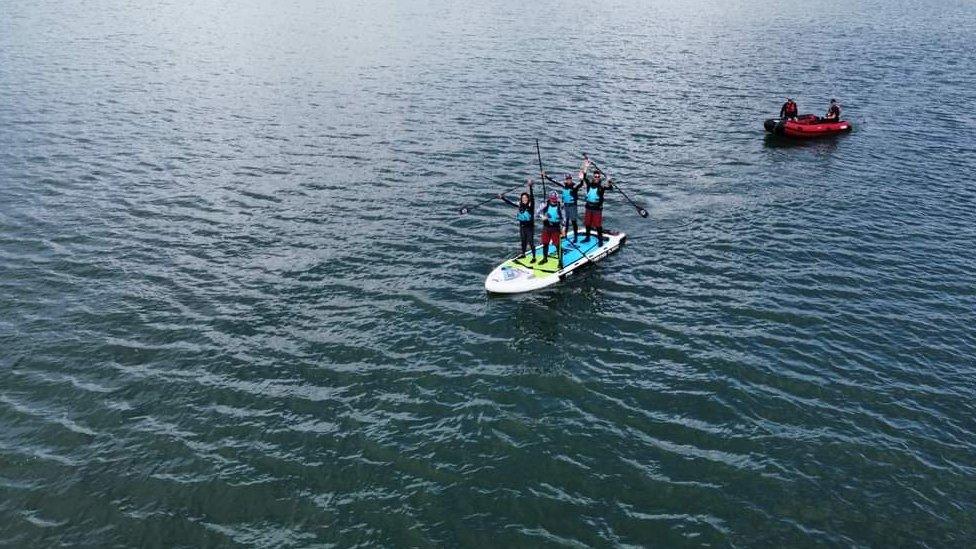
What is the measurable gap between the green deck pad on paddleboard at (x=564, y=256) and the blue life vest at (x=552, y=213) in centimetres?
175

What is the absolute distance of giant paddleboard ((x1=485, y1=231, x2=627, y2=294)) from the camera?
26625 millimetres

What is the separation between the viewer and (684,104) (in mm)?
55812

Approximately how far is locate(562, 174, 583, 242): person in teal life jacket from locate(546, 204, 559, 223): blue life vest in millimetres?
2017

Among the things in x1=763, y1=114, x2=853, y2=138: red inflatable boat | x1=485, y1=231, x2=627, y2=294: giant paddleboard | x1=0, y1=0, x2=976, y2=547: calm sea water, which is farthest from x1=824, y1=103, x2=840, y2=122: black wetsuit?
x1=485, y1=231, x2=627, y2=294: giant paddleboard

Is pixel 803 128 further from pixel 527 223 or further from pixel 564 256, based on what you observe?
pixel 527 223

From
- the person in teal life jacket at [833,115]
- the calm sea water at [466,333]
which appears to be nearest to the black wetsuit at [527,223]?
the calm sea water at [466,333]

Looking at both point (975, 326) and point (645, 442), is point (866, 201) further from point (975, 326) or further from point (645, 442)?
point (645, 442)

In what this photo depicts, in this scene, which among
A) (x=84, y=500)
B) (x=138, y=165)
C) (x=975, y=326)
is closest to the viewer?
(x=84, y=500)

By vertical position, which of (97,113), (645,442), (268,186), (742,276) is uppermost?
(97,113)

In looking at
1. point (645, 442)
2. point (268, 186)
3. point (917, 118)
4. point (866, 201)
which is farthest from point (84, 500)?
point (917, 118)

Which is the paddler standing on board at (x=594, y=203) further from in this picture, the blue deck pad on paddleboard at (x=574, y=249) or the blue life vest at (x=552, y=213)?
the blue life vest at (x=552, y=213)

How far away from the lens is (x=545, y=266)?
1106 inches

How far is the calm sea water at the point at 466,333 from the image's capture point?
16672mm

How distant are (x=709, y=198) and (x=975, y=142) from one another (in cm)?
2305
